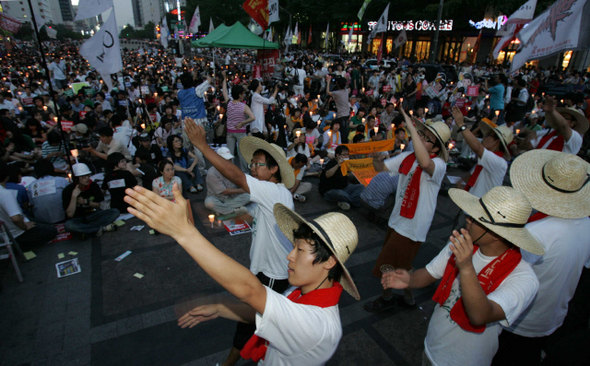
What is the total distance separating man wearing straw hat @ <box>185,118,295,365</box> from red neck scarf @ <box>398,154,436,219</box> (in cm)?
144

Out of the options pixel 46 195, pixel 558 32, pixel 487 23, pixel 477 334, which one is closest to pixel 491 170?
pixel 558 32

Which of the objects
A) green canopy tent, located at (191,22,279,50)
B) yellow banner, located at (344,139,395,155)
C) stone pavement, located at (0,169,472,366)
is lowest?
stone pavement, located at (0,169,472,366)

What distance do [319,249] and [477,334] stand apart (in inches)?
48.9

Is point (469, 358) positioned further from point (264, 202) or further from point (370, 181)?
point (370, 181)

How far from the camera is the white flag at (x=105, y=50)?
5871 millimetres

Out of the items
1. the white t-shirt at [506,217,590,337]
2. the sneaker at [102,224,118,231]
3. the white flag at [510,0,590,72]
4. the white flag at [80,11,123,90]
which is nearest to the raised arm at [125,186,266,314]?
the white t-shirt at [506,217,590,337]

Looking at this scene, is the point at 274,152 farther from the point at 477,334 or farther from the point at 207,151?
the point at 477,334

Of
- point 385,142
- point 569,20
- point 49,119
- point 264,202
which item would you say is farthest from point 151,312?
point 49,119

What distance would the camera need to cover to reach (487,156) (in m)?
4.07

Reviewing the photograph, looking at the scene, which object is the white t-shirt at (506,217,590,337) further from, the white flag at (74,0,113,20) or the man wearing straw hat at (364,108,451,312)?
the white flag at (74,0,113,20)

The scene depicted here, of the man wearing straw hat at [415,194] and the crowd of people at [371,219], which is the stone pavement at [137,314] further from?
the man wearing straw hat at [415,194]

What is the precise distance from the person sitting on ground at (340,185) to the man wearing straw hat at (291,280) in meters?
4.64

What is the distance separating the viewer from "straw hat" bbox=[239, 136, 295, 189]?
3191 millimetres

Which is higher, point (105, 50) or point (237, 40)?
point (237, 40)
